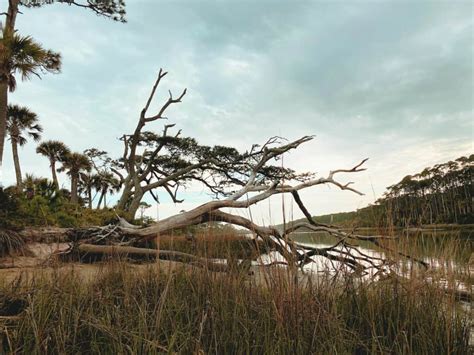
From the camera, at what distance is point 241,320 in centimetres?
225

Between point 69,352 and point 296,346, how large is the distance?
140cm

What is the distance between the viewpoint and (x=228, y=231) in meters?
3.63

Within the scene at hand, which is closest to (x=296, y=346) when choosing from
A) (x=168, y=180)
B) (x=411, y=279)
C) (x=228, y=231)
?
(x=411, y=279)

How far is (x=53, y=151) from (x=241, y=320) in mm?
25785

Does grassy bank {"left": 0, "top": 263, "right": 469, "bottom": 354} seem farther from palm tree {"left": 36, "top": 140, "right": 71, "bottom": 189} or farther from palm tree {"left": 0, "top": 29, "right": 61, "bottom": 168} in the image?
palm tree {"left": 36, "top": 140, "right": 71, "bottom": 189}

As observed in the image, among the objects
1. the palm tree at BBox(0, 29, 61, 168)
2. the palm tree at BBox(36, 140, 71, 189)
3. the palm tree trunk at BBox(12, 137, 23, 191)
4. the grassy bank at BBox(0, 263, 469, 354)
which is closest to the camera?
the grassy bank at BBox(0, 263, 469, 354)

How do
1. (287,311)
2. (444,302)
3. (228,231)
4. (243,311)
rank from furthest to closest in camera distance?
(228,231) → (444,302) → (243,311) → (287,311)

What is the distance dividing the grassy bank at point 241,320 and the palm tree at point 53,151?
24.1m

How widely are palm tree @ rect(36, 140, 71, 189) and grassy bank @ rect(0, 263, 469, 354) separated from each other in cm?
2407

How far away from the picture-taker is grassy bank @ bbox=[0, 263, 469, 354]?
201 cm

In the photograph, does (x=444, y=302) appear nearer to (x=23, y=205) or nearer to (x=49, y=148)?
(x=23, y=205)

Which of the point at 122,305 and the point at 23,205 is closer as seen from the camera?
the point at 122,305

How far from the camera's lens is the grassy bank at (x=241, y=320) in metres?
2.01

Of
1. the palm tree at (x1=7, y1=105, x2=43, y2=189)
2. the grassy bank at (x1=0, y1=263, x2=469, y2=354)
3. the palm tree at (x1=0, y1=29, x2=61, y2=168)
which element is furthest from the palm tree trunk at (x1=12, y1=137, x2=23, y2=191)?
the grassy bank at (x1=0, y1=263, x2=469, y2=354)
